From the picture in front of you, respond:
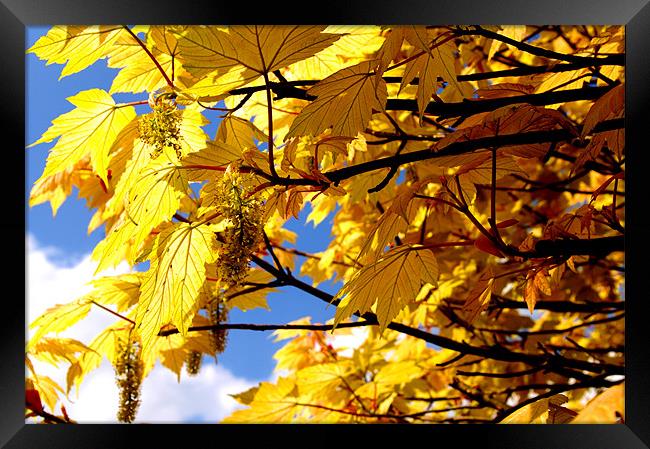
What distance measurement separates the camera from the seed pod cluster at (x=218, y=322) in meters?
0.89

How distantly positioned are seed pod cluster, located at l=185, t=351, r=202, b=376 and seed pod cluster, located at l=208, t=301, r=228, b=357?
4.2 inches

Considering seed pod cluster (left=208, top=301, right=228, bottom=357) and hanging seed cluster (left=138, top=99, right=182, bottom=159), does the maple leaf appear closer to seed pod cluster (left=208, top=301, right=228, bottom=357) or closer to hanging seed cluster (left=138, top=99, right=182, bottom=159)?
hanging seed cluster (left=138, top=99, right=182, bottom=159)

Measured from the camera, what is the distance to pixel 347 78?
0.56 metres

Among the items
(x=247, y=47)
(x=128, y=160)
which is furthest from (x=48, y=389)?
(x=247, y=47)

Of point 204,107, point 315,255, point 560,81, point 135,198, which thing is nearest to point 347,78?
point 204,107

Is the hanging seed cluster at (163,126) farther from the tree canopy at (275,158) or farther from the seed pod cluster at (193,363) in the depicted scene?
the seed pod cluster at (193,363)

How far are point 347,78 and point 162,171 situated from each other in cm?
22

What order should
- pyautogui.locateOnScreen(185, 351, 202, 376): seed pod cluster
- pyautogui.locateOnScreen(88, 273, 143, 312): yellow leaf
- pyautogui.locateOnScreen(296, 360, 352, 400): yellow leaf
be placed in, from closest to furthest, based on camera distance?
1. pyautogui.locateOnScreen(88, 273, 143, 312): yellow leaf
2. pyautogui.locateOnScreen(185, 351, 202, 376): seed pod cluster
3. pyautogui.locateOnScreen(296, 360, 352, 400): yellow leaf

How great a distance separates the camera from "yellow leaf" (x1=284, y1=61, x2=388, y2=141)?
549mm

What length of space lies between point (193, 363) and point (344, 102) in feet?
2.06

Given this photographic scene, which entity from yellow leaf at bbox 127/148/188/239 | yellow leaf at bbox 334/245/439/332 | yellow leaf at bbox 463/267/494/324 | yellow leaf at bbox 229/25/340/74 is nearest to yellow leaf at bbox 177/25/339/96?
yellow leaf at bbox 229/25/340/74

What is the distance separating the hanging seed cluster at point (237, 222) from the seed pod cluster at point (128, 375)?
0.43 meters

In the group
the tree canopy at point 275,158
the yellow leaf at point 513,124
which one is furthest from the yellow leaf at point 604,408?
the yellow leaf at point 513,124
